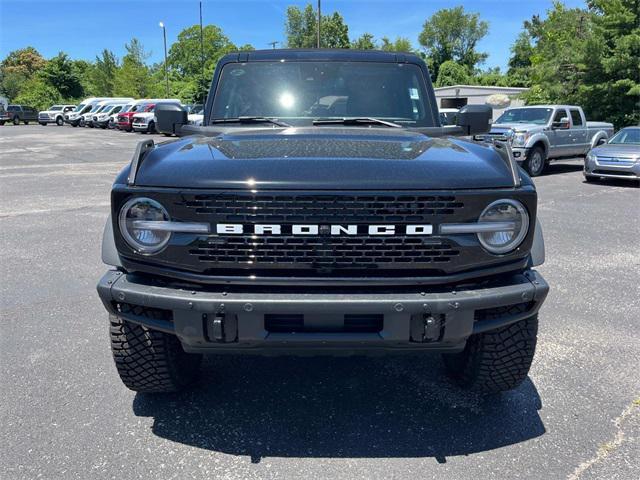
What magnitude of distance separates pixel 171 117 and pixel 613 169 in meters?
11.8

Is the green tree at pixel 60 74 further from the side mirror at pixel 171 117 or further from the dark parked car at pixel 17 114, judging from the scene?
the side mirror at pixel 171 117

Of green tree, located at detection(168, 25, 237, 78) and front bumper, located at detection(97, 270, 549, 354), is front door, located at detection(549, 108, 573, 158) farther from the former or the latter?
green tree, located at detection(168, 25, 237, 78)

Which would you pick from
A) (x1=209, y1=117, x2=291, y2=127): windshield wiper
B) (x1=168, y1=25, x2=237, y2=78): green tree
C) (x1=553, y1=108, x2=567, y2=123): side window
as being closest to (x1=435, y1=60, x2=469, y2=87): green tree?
(x1=168, y1=25, x2=237, y2=78): green tree

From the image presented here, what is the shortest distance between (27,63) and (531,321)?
352ft

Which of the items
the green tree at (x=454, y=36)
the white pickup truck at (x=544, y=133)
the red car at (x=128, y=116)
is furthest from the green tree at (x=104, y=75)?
the white pickup truck at (x=544, y=133)

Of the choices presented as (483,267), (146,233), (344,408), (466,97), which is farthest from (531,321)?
(466,97)

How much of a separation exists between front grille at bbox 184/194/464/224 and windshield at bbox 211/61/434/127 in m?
1.51

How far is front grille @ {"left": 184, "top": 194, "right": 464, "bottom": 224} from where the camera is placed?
2.31m

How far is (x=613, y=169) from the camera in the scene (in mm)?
12703

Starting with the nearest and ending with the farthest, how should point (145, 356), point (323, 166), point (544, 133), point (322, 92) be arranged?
1. point (323, 166)
2. point (145, 356)
3. point (322, 92)
4. point (544, 133)

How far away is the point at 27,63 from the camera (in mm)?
92250

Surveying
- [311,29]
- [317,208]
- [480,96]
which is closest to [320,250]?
[317,208]

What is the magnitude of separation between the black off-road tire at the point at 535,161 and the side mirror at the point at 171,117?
A: 37.5 ft

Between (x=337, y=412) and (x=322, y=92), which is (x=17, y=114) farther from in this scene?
(x=337, y=412)
